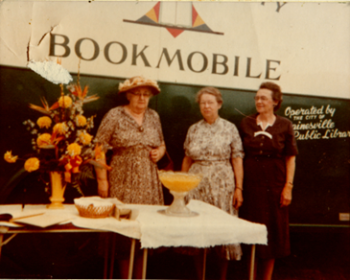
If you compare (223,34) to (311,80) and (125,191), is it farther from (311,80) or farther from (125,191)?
(125,191)

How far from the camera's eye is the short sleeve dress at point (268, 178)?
7.39ft

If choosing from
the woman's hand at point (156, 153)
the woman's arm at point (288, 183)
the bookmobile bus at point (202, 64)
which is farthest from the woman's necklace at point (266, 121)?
the woman's hand at point (156, 153)

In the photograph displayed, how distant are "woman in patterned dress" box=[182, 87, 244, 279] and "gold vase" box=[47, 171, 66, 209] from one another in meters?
1.00

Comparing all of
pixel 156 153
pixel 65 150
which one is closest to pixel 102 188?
pixel 156 153

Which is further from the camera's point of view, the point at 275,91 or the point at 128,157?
the point at 275,91

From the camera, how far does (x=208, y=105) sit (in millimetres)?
Answer: 2342

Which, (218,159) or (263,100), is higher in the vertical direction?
(263,100)

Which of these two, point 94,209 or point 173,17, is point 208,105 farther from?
point 94,209

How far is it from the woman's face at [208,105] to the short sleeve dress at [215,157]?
0.07 metres

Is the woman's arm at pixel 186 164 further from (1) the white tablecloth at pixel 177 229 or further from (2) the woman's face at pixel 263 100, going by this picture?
(1) the white tablecloth at pixel 177 229

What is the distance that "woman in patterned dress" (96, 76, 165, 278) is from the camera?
87.4 inches

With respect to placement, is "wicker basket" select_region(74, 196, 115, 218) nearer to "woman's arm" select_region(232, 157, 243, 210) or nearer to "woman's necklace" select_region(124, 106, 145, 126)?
"woman's necklace" select_region(124, 106, 145, 126)

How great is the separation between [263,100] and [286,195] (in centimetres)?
80

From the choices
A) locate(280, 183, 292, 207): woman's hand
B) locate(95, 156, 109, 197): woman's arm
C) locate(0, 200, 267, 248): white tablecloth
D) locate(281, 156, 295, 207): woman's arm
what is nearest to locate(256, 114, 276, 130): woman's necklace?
locate(281, 156, 295, 207): woman's arm
